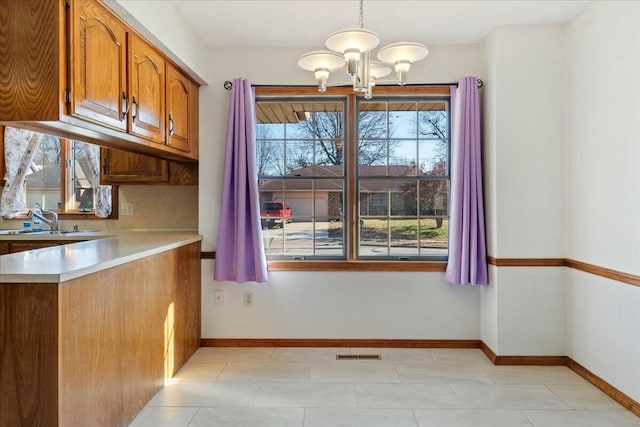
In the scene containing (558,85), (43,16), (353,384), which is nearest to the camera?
(43,16)

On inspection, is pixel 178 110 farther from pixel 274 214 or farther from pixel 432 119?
pixel 432 119

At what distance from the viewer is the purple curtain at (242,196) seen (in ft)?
11.4

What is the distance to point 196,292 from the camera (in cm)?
356

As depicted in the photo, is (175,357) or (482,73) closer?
(175,357)

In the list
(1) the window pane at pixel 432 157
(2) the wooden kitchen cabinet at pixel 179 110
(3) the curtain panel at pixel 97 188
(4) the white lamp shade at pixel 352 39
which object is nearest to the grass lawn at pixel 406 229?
(1) the window pane at pixel 432 157

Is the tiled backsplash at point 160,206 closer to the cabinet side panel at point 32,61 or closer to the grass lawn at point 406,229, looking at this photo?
the grass lawn at point 406,229

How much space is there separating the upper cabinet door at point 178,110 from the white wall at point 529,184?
237 cm

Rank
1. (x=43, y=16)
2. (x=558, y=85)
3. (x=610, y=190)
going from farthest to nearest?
(x=558, y=85) < (x=610, y=190) < (x=43, y=16)

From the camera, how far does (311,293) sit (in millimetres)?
3635

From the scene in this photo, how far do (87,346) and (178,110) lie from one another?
191cm

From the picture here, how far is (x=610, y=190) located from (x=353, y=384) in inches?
80.0

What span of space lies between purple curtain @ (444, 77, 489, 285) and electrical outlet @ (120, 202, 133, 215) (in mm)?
2882

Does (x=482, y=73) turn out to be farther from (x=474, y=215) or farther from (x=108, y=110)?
(x=108, y=110)

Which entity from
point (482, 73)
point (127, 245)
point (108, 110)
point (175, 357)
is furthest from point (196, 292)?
point (482, 73)
